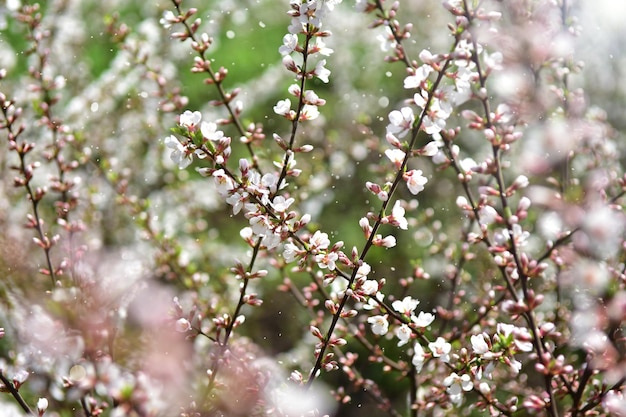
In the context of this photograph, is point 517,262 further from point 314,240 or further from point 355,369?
point 355,369

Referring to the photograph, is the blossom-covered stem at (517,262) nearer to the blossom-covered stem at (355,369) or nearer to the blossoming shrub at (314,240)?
the blossoming shrub at (314,240)

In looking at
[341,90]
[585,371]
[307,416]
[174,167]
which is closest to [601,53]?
[341,90]

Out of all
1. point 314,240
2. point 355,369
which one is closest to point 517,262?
point 314,240

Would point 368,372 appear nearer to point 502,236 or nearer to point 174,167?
point 174,167

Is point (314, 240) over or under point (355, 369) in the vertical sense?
under

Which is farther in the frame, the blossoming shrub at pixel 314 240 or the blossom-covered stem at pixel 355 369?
the blossom-covered stem at pixel 355 369

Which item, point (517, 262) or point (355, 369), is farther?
point (355, 369)

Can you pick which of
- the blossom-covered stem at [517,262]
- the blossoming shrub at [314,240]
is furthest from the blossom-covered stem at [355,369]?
the blossom-covered stem at [517,262]

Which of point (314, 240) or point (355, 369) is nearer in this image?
point (314, 240)

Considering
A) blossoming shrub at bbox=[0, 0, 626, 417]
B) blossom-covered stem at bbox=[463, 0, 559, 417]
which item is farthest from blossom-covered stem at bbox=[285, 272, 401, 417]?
blossom-covered stem at bbox=[463, 0, 559, 417]
